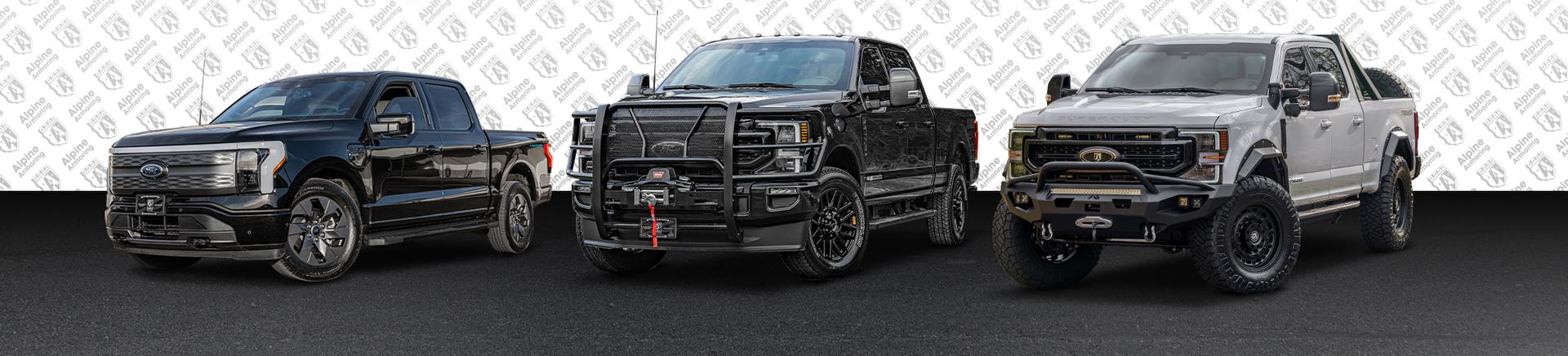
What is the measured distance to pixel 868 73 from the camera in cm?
1173

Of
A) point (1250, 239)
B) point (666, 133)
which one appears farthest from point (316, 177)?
point (1250, 239)

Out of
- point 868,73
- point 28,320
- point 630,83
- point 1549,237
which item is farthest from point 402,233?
point 1549,237

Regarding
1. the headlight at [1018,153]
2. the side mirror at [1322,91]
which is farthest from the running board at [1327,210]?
the headlight at [1018,153]

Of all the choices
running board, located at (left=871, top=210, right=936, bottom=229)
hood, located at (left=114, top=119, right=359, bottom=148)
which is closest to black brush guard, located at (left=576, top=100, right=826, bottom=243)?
running board, located at (left=871, top=210, right=936, bottom=229)

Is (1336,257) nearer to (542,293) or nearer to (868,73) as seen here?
(868,73)

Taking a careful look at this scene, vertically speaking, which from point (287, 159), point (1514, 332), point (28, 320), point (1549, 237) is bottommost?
point (1549, 237)

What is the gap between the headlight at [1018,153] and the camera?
968 cm

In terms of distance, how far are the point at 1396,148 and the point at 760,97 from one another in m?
5.73

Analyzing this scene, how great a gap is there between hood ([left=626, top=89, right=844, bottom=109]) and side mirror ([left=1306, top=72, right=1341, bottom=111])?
135 inches

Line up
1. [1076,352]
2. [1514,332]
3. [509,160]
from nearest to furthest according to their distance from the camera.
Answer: [1076,352] < [1514,332] < [509,160]

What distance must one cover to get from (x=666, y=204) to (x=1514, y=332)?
5.43 m

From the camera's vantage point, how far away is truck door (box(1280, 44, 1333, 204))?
10.1 metres

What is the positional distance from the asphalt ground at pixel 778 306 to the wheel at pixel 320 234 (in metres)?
0.15

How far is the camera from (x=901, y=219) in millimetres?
11812
